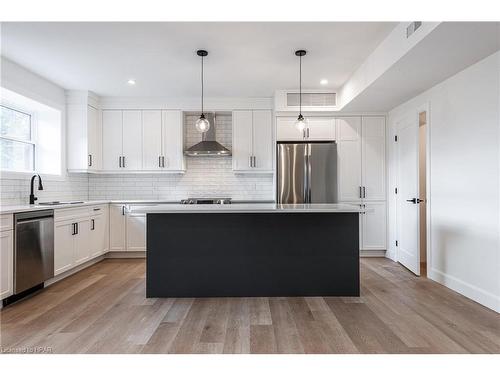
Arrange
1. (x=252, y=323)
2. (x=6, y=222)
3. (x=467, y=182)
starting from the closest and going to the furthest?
(x=252, y=323), (x=6, y=222), (x=467, y=182)

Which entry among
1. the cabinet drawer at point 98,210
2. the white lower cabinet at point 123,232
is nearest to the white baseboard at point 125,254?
the white lower cabinet at point 123,232

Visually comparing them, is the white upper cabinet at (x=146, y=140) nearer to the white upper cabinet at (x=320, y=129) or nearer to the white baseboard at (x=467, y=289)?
the white upper cabinet at (x=320, y=129)

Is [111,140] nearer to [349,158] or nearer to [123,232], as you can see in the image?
[123,232]

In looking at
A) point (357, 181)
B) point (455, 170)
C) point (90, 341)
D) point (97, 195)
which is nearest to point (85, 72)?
point (97, 195)

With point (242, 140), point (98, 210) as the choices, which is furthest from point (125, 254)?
point (242, 140)

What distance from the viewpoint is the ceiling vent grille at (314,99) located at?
5.00 m

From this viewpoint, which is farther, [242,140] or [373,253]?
[242,140]

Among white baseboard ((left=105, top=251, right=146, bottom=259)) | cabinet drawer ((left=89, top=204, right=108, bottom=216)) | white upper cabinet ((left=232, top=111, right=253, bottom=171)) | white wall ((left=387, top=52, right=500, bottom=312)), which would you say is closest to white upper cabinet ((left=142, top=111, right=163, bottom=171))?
cabinet drawer ((left=89, top=204, right=108, bottom=216))

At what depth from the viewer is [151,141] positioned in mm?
5348

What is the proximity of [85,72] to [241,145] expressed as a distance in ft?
8.11

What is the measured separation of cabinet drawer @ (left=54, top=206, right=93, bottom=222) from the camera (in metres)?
3.76

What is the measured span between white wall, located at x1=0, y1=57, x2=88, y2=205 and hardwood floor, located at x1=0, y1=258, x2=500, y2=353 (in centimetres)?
132

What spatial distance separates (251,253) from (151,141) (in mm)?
3038

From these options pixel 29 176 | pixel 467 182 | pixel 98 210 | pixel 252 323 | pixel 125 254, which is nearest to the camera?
pixel 252 323
